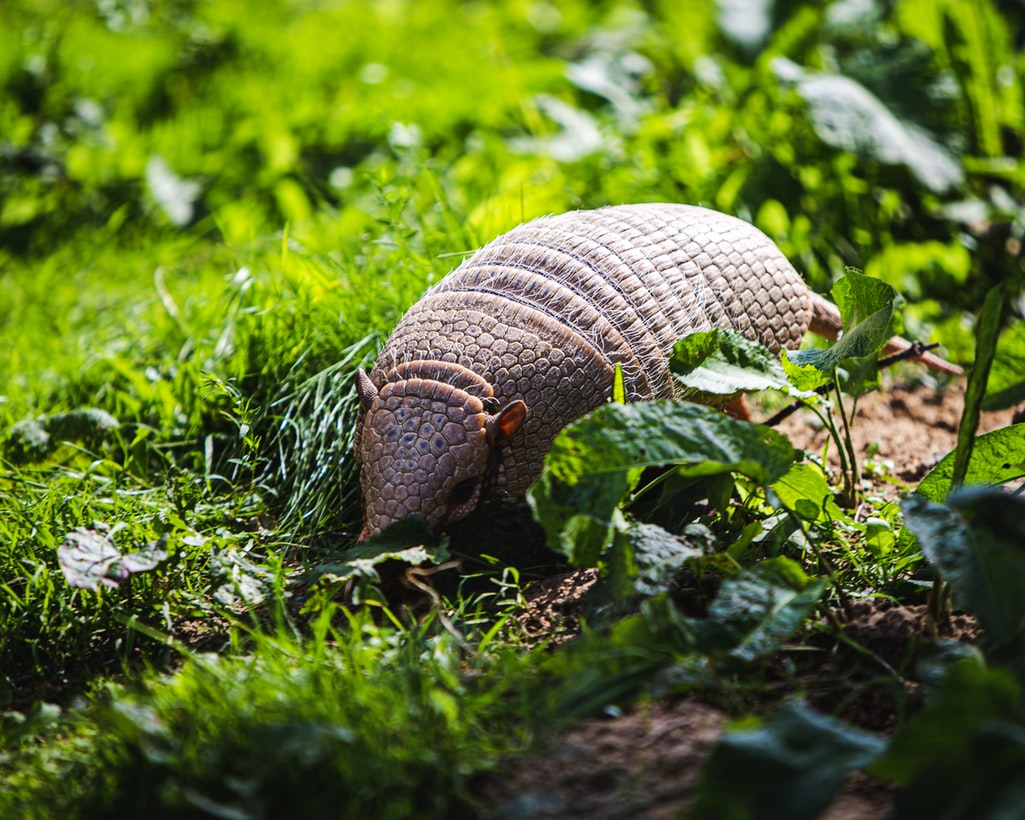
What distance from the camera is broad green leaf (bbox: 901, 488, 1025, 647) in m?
1.87

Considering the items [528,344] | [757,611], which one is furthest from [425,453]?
[757,611]

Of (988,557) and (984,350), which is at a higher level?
(984,350)

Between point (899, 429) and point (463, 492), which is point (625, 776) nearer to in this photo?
point (463, 492)

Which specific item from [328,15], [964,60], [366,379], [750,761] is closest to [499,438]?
[366,379]

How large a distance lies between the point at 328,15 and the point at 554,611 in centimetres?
643

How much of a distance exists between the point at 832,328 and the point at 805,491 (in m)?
0.96

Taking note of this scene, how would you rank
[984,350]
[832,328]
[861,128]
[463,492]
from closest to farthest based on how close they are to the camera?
[984,350] → [463,492] → [832,328] → [861,128]

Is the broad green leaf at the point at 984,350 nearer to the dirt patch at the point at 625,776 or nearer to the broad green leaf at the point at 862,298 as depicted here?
the broad green leaf at the point at 862,298

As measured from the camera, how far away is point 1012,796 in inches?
59.2

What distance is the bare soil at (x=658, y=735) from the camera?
171cm

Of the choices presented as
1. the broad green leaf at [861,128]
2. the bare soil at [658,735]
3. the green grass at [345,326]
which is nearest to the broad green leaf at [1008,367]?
the green grass at [345,326]

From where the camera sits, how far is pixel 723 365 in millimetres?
2531

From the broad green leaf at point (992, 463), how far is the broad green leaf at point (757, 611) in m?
0.53

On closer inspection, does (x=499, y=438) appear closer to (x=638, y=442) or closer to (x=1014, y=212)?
(x=638, y=442)
